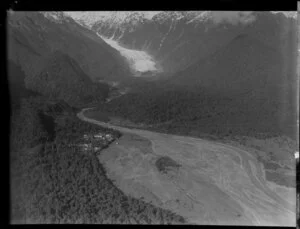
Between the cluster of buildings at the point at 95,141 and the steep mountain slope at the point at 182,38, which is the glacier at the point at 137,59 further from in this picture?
the cluster of buildings at the point at 95,141

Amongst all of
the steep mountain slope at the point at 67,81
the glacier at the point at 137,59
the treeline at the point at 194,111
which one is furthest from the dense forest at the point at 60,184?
the glacier at the point at 137,59

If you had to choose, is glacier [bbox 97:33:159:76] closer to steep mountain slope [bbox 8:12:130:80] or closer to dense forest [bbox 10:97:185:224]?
steep mountain slope [bbox 8:12:130:80]

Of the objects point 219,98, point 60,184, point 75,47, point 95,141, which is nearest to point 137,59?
point 75,47

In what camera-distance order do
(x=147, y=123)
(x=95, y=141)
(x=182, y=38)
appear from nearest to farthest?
(x=95, y=141), (x=147, y=123), (x=182, y=38)

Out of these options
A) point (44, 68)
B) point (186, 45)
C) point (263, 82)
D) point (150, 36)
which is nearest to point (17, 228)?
point (44, 68)

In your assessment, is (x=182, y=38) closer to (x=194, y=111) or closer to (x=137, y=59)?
(x=137, y=59)

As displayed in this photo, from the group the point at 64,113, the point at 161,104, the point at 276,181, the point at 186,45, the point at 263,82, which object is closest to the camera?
the point at 276,181

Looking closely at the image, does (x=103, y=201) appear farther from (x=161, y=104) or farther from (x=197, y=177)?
(x=161, y=104)
